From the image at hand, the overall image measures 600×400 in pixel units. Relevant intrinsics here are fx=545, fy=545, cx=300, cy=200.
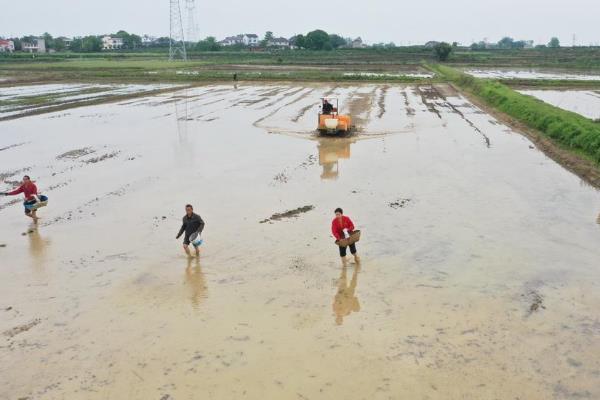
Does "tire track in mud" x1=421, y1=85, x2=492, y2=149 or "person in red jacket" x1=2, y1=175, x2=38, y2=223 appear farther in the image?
"tire track in mud" x1=421, y1=85, x2=492, y2=149

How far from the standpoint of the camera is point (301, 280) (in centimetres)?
920

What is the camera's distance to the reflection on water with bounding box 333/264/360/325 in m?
8.13

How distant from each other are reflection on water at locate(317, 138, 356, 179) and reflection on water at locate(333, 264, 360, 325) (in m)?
7.04

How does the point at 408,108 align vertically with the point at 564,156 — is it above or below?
above

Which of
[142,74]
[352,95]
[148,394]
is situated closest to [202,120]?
[352,95]

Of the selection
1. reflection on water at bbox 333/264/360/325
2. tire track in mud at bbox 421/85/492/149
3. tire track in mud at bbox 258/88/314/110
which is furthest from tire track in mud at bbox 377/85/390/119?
reflection on water at bbox 333/264/360/325

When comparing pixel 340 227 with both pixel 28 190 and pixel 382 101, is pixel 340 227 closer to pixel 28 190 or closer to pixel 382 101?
pixel 28 190

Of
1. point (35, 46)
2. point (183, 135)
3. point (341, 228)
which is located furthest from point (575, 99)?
point (35, 46)

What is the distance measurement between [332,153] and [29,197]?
10.1m

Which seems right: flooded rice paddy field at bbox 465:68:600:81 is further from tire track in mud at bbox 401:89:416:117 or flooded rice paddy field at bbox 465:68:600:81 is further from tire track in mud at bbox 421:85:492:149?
tire track in mud at bbox 401:89:416:117

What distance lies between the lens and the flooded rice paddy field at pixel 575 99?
95.8 ft

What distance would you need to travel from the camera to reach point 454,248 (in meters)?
10.5

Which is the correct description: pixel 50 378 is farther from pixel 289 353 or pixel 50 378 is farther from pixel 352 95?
pixel 352 95

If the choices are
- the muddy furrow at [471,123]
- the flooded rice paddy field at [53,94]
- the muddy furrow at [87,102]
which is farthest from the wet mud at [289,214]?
the flooded rice paddy field at [53,94]
